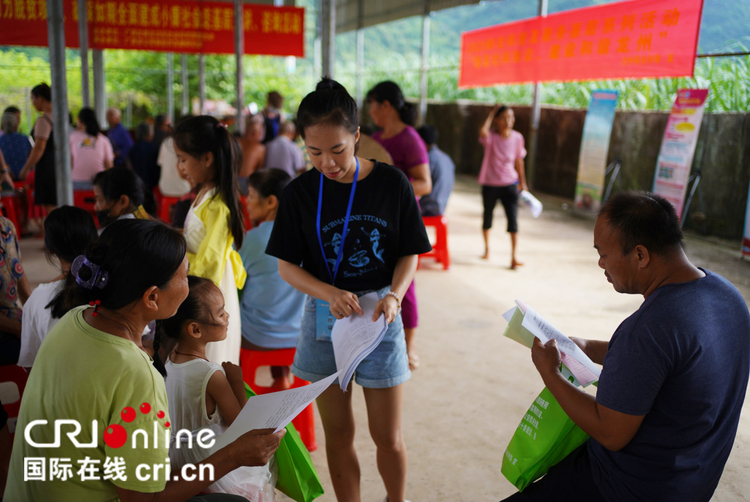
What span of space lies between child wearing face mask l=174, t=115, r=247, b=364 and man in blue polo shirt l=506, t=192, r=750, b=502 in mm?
1248

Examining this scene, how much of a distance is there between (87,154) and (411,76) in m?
11.3

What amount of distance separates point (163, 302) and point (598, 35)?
7112 millimetres

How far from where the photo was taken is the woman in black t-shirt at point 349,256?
1.72 meters

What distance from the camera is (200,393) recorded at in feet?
5.24

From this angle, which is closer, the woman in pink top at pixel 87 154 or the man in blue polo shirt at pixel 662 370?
the man in blue polo shirt at pixel 662 370

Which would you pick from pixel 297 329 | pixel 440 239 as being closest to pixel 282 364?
pixel 297 329

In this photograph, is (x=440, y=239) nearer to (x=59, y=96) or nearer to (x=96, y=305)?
(x=59, y=96)

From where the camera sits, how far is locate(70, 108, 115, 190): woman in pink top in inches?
213

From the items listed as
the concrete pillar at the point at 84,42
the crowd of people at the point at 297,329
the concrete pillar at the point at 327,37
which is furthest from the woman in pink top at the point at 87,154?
the crowd of people at the point at 297,329

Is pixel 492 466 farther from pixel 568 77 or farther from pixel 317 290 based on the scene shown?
pixel 568 77

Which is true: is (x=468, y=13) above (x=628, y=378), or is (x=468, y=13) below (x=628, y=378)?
above

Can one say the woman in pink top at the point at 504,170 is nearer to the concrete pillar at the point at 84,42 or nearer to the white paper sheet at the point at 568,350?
the white paper sheet at the point at 568,350

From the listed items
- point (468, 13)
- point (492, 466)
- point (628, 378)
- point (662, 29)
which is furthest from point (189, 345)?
point (468, 13)

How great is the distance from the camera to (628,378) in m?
1.22
